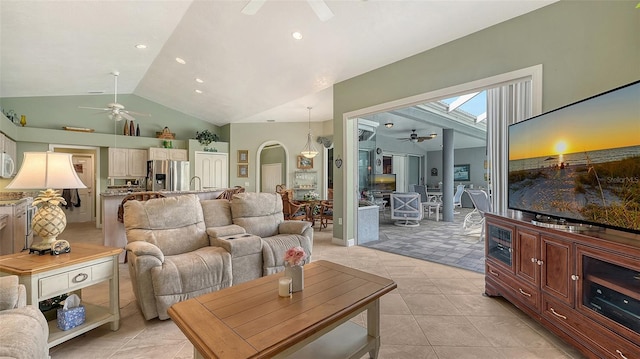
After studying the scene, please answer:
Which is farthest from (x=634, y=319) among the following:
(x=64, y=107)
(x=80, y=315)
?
(x=64, y=107)

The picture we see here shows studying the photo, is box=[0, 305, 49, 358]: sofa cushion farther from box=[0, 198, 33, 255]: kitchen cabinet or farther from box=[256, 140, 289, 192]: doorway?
box=[256, 140, 289, 192]: doorway

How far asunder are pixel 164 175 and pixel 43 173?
17.4ft

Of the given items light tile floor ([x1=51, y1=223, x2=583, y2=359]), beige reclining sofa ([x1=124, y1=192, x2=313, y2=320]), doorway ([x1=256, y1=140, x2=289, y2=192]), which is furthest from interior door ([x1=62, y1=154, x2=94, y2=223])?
beige reclining sofa ([x1=124, y1=192, x2=313, y2=320])

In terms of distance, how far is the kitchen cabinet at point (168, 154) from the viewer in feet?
23.6

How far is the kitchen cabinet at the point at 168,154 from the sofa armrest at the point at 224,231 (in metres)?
5.37

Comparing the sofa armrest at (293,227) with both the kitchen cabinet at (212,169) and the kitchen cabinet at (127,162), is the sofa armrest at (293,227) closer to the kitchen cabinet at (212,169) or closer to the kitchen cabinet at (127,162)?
the kitchen cabinet at (212,169)

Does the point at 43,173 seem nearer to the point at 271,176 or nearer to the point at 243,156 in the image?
the point at 243,156

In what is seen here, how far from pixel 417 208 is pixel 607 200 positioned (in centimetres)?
499

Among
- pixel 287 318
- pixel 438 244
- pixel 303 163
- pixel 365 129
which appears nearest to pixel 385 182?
pixel 303 163

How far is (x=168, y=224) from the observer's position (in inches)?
108

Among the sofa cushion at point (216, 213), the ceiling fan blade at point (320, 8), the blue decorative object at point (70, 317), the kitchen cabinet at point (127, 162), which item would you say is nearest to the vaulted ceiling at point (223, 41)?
the ceiling fan blade at point (320, 8)

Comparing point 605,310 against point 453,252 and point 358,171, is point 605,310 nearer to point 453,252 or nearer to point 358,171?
point 453,252

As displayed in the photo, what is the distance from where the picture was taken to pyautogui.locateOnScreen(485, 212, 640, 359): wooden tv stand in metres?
1.46

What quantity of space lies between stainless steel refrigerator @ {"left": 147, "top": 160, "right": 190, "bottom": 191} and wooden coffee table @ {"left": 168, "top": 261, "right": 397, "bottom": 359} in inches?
241
